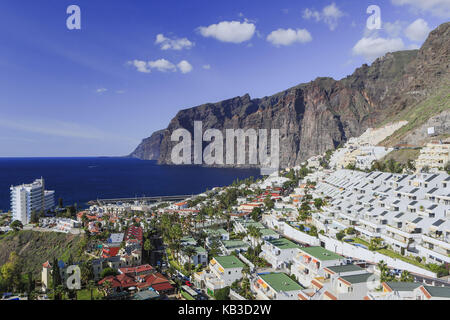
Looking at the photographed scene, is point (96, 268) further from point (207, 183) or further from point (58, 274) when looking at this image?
point (207, 183)

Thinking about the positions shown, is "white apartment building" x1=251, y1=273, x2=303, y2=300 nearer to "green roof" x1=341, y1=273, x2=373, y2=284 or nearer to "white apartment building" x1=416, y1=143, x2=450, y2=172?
"green roof" x1=341, y1=273, x2=373, y2=284

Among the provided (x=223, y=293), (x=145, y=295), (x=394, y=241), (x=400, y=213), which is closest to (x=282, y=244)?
(x=223, y=293)

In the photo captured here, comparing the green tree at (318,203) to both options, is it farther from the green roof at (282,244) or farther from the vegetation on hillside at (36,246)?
the vegetation on hillside at (36,246)

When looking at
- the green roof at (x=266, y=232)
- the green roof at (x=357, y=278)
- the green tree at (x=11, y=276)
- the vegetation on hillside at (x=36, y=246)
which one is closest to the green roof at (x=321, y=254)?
the green roof at (x=357, y=278)

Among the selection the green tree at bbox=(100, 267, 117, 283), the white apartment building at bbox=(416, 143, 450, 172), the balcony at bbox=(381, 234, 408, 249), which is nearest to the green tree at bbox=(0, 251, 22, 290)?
the green tree at bbox=(100, 267, 117, 283)

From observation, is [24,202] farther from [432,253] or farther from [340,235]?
[432,253]
